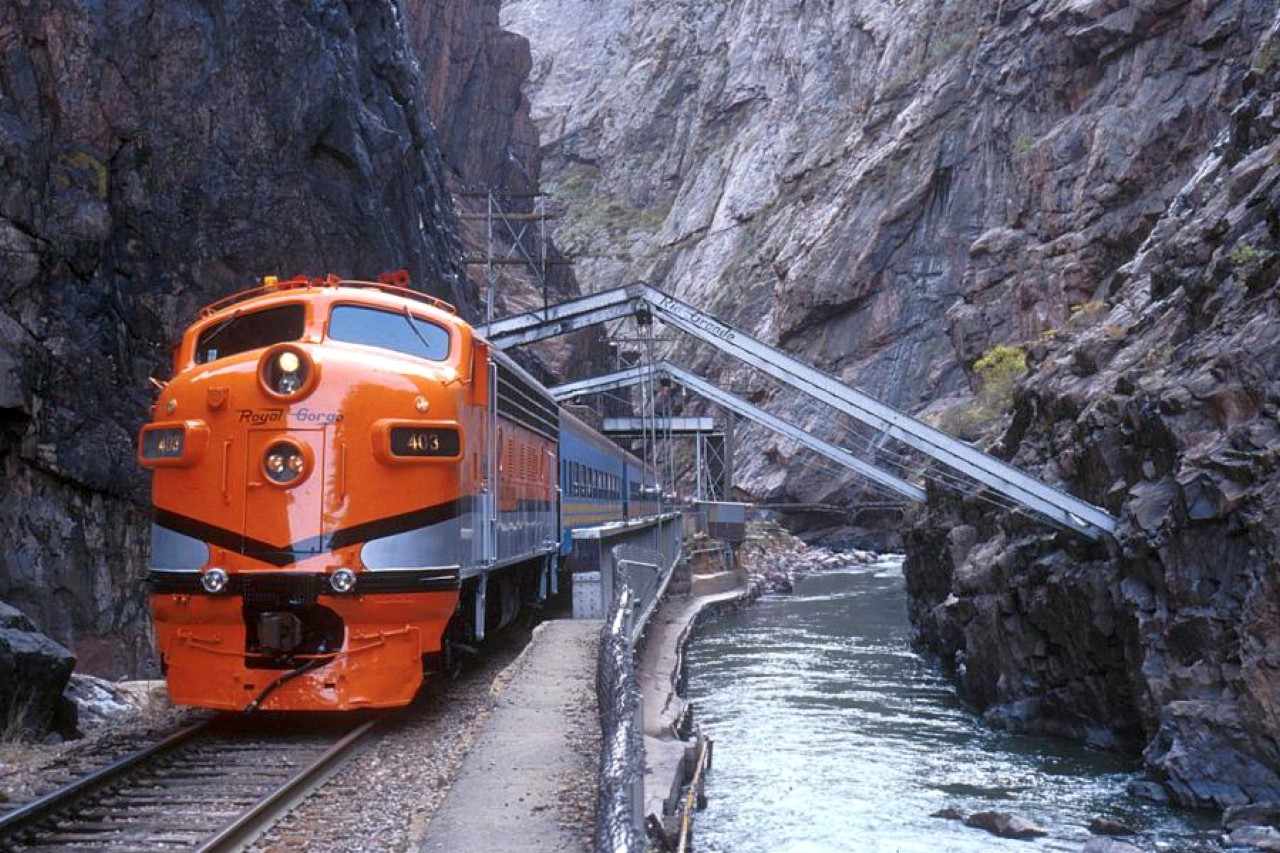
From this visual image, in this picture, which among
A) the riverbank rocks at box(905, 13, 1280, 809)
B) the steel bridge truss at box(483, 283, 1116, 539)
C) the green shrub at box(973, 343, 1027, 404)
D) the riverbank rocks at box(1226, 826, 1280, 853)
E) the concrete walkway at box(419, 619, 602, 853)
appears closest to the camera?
the concrete walkway at box(419, 619, 602, 853)

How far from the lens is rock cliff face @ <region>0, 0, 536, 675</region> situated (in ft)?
65.6

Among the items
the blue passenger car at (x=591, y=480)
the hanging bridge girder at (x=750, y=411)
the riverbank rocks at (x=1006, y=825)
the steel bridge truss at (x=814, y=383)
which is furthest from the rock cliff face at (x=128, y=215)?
the riverbank rocks at (x=1006, y=825)

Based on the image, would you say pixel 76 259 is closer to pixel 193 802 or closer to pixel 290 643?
pixel 290 643

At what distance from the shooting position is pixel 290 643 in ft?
31.6

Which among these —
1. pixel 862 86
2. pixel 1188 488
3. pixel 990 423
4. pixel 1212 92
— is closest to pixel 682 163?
pixel 862 86

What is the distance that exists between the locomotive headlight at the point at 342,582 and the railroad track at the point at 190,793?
3.97ft

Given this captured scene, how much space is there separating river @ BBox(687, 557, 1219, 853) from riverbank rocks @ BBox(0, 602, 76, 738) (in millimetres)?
7308

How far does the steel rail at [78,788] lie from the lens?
704cm

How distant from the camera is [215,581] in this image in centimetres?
961

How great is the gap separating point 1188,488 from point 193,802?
43.9ft

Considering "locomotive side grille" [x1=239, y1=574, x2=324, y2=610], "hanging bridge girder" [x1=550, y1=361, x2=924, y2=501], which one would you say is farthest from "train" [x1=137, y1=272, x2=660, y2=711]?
"hanging bridge girder" [x1=550, y1=361, x2=924, y2=501]

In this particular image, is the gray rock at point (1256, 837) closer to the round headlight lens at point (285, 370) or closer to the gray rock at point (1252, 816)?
the gray rock at point (1252, 816)

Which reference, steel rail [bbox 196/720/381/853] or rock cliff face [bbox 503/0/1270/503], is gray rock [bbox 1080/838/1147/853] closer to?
steel rail [bbox 196/720/381/853]

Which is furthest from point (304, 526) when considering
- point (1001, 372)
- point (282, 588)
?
point (1001, 372)
